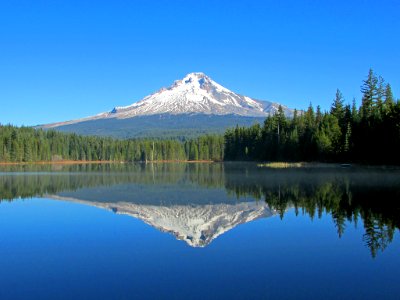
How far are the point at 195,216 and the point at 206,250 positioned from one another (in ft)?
28.9

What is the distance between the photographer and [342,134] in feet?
281

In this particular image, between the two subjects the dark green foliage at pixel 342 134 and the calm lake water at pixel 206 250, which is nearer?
the calm lake water at pixel 206 250

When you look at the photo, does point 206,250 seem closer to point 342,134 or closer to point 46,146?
point 342,134

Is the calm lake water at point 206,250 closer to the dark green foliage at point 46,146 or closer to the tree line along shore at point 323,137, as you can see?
the tree line along shore at point 323,137

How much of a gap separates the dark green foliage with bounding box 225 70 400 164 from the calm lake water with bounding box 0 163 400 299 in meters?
45.3

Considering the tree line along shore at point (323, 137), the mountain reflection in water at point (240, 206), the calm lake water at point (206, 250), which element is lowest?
the calm lake water at point (206, 250)

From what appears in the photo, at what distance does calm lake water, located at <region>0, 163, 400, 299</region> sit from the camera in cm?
1198

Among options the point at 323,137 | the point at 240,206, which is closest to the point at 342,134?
the point at 323,137

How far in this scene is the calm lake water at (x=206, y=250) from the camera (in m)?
12.0

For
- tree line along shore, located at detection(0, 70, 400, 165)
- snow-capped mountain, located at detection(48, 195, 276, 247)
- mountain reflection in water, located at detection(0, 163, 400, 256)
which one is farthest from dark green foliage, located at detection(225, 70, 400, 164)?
snow-capped mountain, located at detection(48, 195, 276, 247)

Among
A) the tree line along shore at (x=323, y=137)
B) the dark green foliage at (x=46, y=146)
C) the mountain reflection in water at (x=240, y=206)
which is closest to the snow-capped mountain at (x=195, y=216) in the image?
the mountain reflection in water at (x=240, y=206)

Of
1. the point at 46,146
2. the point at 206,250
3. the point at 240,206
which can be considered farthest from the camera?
the point at 46,146

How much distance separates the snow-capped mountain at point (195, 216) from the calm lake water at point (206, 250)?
0.21 feet

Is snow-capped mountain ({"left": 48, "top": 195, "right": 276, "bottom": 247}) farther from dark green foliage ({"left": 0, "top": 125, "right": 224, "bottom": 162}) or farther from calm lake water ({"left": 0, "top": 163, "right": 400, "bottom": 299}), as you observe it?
dark green foliage ({"left": 0, "top": 125, "right": 224, "bottom": 162})
